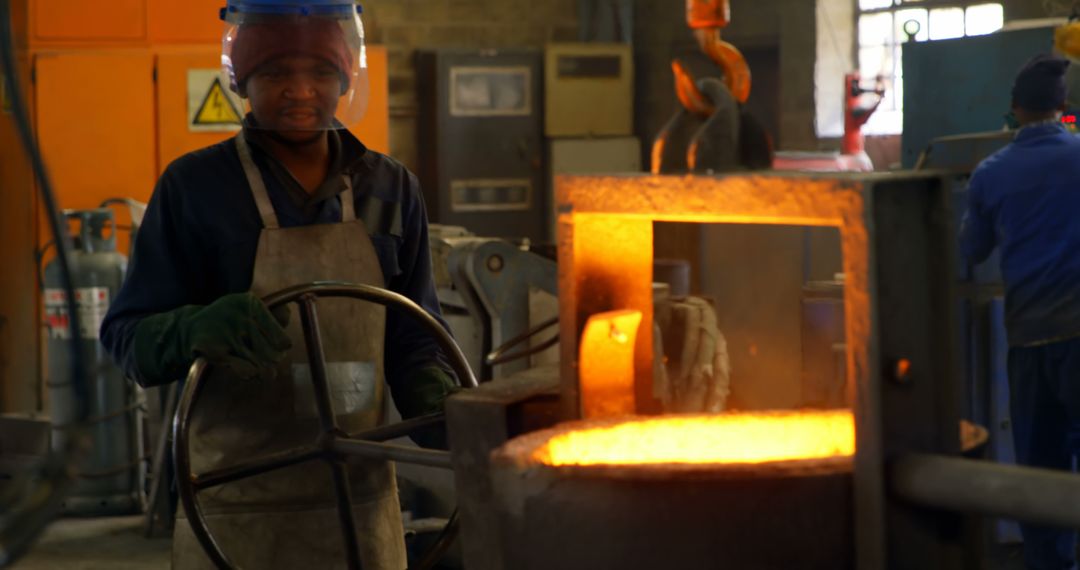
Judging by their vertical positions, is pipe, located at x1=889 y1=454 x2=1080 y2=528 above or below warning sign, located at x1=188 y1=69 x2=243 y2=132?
below

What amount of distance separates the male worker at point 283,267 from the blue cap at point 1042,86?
232cm

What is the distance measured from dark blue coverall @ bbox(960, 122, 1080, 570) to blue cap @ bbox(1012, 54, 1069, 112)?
0.24 feet

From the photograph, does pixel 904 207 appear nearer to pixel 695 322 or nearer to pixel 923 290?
pixel 923 290

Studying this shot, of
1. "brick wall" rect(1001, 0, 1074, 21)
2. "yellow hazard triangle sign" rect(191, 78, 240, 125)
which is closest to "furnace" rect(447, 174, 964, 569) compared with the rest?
"yellow hazard triangle sign" rect(191, 78, 240, 125)

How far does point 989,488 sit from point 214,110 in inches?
185

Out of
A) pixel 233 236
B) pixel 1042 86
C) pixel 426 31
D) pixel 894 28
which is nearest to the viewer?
pixel 233 236

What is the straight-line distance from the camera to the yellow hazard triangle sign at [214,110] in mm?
5398

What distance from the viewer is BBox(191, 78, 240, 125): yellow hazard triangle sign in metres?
5.40

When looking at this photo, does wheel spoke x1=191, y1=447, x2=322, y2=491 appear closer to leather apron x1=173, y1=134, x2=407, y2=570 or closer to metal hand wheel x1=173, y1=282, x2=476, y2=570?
metal hand wheel x1=173, y1=282, x2=476, y2=570

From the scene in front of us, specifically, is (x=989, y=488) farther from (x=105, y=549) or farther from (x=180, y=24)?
(x=180, y=24)

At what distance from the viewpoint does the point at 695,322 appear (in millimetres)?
3008

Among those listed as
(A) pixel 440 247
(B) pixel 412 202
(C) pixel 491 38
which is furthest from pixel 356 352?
(C) pixel 491 38

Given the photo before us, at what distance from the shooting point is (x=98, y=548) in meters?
4.37

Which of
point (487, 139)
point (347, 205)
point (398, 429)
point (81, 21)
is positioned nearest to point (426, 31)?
point (487, 139)
